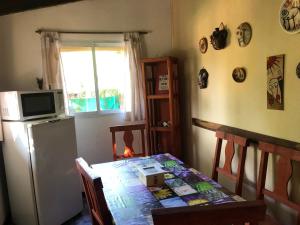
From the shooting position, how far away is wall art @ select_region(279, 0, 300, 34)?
1602 millimetres

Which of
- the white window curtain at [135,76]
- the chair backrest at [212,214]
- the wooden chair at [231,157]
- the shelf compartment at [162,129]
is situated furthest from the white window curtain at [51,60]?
the chair backrest at [212,214]

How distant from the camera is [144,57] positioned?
3.35 metres

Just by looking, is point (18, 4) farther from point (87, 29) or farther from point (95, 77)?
point (95, 77)

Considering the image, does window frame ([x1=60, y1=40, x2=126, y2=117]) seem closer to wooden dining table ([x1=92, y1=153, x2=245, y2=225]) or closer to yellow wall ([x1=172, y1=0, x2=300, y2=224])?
yellow wall ([x1=172, y1=0, x2=300, y2=224])

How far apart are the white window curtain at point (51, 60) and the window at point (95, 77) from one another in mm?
107

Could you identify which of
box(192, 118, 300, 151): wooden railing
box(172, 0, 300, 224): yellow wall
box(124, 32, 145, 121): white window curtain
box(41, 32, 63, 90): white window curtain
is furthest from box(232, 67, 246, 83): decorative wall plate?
box(41, 32, 63, 90): white window curtain

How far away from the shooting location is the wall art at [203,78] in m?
2.75

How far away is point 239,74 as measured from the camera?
219 centimetres

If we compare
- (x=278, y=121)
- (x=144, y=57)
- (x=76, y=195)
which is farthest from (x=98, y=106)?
(x=278, y=121)

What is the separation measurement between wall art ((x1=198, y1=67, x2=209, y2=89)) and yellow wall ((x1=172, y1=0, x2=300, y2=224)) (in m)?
0.06

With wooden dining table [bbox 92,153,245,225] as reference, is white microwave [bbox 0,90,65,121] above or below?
above

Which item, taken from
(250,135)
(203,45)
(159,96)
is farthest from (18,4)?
(250,135)

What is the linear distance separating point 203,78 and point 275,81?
1.02 meters

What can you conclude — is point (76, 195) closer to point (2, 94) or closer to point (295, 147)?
point (2, 94)
